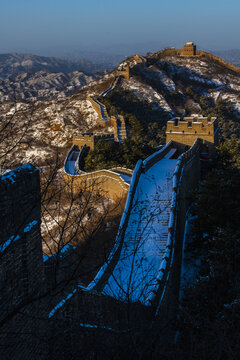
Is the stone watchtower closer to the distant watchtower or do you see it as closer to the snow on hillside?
the snow on hillside

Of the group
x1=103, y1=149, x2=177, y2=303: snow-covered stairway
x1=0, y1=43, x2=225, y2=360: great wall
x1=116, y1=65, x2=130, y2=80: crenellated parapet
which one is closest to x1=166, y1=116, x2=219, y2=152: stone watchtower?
x1=0, y1=43, x2=225, y2=360: great wall

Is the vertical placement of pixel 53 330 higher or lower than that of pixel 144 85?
lower

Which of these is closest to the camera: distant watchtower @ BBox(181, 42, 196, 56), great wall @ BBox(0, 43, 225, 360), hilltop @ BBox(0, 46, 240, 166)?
great wall @ BBox(0, 43, 225, 360)

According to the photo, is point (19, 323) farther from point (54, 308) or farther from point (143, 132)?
point (143, 132)

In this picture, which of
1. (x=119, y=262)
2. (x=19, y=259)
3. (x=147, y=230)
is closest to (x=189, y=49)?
(x=147, y=230)

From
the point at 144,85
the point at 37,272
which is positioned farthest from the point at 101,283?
the point at 144,85

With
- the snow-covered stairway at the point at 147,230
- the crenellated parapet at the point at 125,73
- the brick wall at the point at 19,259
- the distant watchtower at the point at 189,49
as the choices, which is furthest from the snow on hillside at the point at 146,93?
the brick wall at the point at 19,259
